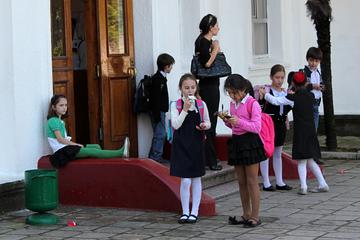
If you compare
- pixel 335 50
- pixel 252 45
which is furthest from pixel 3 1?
pixel 335 50

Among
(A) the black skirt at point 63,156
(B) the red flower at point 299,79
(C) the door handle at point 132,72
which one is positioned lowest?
(A) the black skirt at point 63,156

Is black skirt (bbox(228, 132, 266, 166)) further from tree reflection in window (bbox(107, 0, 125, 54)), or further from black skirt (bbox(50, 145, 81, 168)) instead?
tree reflection in window (bbox(107, 0, 125, 54))

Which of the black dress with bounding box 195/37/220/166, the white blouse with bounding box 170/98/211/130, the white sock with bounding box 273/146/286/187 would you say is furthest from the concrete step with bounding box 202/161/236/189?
the white blouse with bounding box 170/98/211/130

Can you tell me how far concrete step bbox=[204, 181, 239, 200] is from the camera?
10.7 m

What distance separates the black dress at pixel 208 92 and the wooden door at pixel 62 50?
5.59 feet

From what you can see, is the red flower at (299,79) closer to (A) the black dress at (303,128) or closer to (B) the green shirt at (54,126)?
(A) the black dress at (303,128)

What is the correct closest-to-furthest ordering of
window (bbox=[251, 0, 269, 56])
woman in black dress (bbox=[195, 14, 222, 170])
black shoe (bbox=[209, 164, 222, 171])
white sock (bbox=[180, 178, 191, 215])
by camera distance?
white sock (bbox=[180, 178, 191, 215]), woman in black dress (bbox=[195, 14, 222, 170]), black shoe (bbox=[209, 164, 222, 171]), window (bbox=[251, 0, 269, 56])

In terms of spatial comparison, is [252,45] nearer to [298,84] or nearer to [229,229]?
[298,84]

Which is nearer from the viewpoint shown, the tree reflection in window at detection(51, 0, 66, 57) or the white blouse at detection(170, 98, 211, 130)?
the white blouse at detection(170, 98, 211, 130)

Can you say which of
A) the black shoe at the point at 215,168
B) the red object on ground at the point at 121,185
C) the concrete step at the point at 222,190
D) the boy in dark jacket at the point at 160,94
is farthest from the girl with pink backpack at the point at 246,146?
the boy in dark jacket at the point at 160,94

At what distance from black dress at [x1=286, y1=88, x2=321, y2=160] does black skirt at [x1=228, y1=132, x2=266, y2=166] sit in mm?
1926

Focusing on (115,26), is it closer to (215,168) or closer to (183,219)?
(215,168)

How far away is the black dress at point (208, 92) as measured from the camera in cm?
1123

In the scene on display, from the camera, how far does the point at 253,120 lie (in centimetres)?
875
